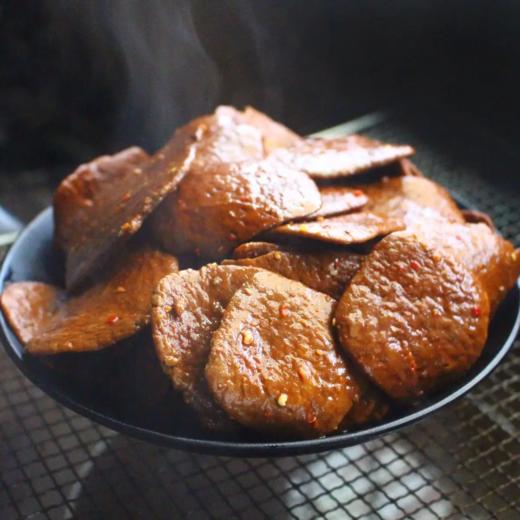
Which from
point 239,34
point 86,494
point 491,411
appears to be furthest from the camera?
point 239,34

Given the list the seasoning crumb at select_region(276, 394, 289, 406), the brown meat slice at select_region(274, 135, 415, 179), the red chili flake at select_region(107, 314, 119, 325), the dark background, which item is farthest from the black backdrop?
the seasoning crumb at select_region(276, 394, 289, 406)

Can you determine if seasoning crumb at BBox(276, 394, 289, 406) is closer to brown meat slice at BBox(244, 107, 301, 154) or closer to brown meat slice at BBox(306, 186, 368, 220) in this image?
brown meat slice at BBox(306, 186, 368, 220)

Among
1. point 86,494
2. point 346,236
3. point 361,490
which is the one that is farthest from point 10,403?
point 346,236

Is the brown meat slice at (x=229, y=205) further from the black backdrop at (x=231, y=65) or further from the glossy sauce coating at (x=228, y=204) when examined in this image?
the black backdrop at (x=231, y=65)

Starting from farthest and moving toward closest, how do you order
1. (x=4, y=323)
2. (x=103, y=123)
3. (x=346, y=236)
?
(x=103, y=123)
(x=4, y=323)
(x=346, y=236)

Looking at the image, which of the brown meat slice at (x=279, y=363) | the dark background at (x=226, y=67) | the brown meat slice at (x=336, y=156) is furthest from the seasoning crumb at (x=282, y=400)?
the dark background at (x=226, y=67)

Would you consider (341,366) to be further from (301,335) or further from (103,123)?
(103,123)
